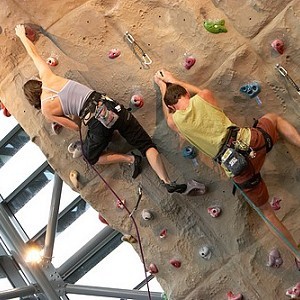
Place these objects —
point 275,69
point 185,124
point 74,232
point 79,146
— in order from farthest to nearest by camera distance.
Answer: point 74,232, point 79,146, point 275,69, point 185,124

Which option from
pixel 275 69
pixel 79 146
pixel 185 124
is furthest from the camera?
pixel 79 146

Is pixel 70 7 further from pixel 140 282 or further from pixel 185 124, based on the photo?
pixel 140 282

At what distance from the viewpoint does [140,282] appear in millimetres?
8109

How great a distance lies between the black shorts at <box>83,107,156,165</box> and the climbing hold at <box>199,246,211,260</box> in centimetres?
83

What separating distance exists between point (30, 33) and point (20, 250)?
9.58 feet

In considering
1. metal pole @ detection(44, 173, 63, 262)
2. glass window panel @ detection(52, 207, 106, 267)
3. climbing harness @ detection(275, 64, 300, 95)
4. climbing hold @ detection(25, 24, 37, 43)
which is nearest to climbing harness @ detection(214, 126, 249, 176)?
climbing harness @ detection(275, 64, 300, 95)

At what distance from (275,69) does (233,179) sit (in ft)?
2.87

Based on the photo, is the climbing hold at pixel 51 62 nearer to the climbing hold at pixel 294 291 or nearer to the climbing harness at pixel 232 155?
the climbing harness at pixel 232 155

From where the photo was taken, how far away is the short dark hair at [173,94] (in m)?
4.57

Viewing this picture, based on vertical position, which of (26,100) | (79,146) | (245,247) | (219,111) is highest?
(26,100)

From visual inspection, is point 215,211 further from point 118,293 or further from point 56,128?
point 118,293

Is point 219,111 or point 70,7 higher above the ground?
point 70,7

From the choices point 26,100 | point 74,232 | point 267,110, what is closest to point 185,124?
point 267,110

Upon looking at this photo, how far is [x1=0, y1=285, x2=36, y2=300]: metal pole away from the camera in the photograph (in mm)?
6926
